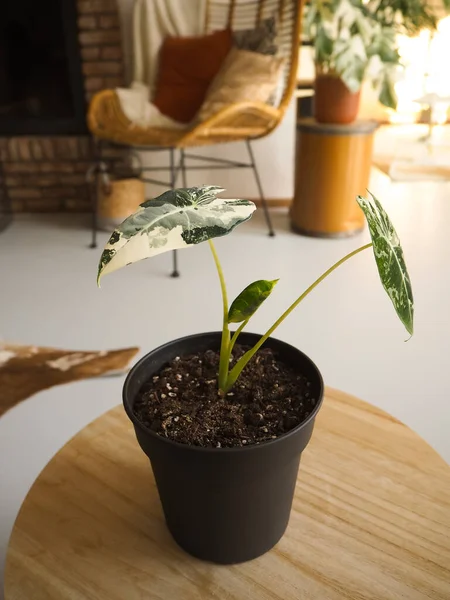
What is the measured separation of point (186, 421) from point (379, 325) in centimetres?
121

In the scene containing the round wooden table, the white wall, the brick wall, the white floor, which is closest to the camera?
the round wooden table

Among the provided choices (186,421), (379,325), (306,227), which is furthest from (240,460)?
(306,227)

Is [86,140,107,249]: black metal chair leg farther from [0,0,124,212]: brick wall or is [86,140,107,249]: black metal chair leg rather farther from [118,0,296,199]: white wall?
[118,0,296,199]: white wall

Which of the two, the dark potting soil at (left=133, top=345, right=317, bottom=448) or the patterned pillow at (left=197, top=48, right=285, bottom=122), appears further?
the patterned pillow at (left=197, top=48, right=285, bottom=122)

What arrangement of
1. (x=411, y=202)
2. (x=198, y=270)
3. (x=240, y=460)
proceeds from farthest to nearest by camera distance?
(x=411, y=202)
(x=198, y=270)
(x=240, y=460)

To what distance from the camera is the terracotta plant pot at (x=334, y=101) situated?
7.19ft

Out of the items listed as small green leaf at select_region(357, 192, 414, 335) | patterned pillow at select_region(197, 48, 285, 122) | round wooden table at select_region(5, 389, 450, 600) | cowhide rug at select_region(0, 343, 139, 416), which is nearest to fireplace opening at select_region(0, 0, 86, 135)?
patterned pillow at select_region(197, 48, 285, 122)

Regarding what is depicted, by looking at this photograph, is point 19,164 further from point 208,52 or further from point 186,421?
point 186,421

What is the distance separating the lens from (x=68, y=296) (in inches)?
76.4

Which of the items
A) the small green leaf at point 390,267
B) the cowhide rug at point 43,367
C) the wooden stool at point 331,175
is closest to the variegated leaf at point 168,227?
the small green leaf at point 390,267

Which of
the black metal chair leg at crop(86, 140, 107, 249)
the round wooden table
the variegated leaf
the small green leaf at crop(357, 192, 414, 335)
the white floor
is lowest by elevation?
the white floor

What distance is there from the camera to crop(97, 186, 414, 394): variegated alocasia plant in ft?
1.49

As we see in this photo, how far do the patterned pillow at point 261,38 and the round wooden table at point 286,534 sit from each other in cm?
189

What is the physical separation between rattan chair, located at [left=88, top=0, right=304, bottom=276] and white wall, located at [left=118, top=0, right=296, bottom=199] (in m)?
0.18
